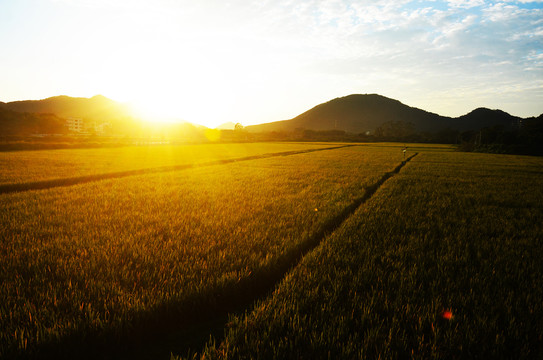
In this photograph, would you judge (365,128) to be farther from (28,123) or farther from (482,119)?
(28,123)

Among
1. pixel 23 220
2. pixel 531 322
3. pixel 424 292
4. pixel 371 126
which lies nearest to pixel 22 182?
pixel 23 220

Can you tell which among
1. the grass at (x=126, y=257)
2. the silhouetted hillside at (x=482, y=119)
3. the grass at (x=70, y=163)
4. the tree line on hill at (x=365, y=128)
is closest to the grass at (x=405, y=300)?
the grass at (x=126, y=257)

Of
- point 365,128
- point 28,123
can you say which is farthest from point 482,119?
point 28,123

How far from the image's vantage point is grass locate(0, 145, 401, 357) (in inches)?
100

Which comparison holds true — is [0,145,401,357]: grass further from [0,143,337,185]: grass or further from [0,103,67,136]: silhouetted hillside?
[0,103,67,136]: silhouetted hillside

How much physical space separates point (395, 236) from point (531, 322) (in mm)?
2686

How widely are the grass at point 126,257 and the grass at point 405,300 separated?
70cm

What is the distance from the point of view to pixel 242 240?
4.86 meters

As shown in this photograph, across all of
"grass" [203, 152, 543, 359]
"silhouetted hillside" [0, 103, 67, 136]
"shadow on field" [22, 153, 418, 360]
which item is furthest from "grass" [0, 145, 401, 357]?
"silhouetted hillside" [0, 103, 67, 136]

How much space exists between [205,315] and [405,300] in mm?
2303

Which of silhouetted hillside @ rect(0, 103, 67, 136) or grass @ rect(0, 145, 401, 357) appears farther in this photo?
silhouetted hillside @ rect(0, 103, 67, 136)

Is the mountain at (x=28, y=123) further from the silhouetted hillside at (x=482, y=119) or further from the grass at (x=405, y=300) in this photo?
the silhouetted hillside at (x=482, y=119)

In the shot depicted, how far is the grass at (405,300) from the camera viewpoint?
230 cm

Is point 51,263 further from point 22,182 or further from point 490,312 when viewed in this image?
point 22,182
